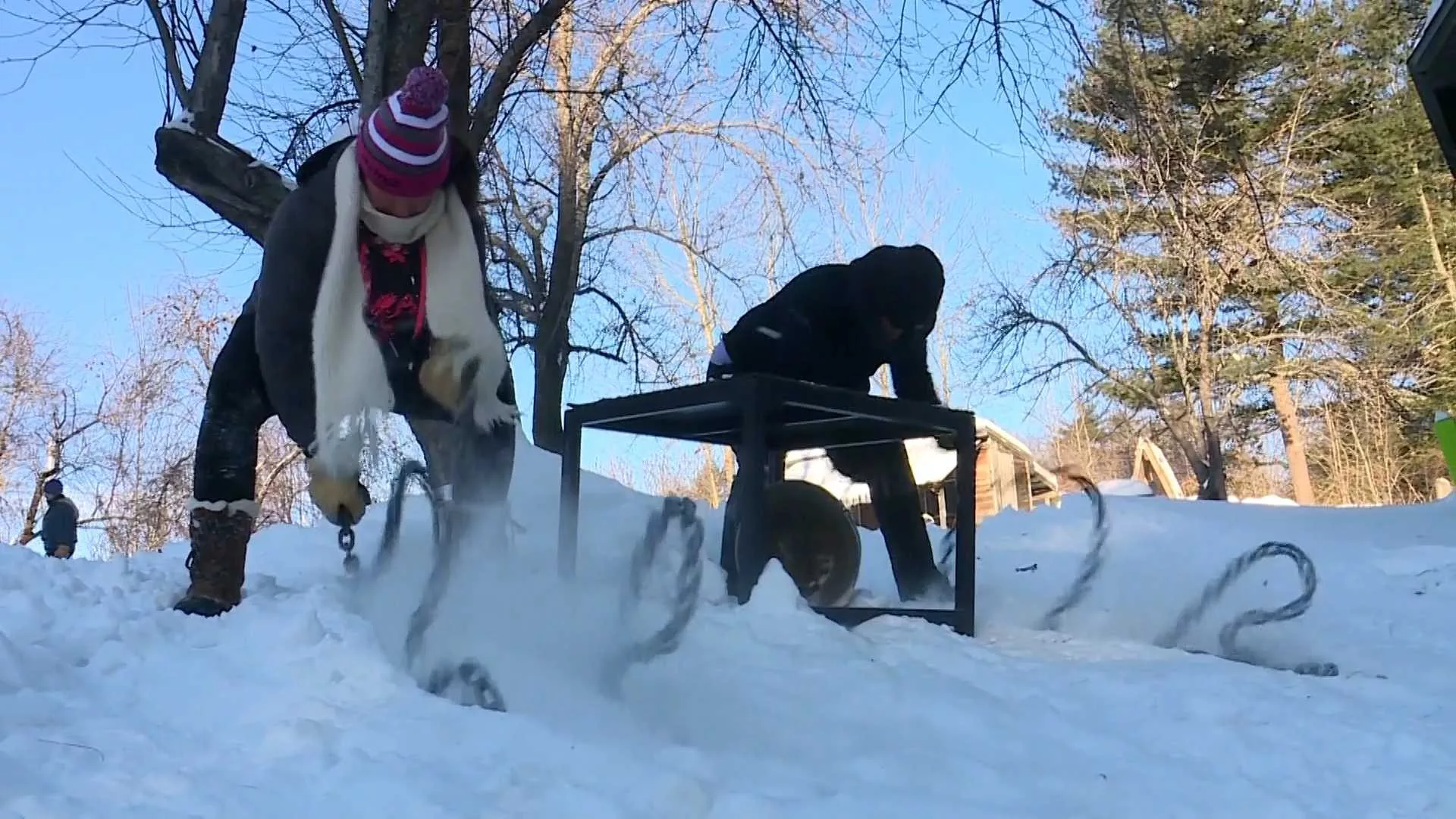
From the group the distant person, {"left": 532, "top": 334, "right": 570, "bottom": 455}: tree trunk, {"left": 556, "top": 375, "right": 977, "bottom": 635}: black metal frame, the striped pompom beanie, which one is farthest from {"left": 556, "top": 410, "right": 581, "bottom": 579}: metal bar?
the distant person

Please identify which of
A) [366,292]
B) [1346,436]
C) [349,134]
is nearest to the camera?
[366,292]

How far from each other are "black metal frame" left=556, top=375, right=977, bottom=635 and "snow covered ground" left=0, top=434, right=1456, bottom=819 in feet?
0.38

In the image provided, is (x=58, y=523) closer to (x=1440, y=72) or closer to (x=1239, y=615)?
(x=1239, y=615)

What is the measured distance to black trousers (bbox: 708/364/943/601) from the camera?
3.18m

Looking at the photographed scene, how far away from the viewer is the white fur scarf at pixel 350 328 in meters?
2.20

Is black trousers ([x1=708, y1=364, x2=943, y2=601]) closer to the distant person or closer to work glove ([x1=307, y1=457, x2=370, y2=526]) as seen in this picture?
work glove ([x1=307, y1=457, x2=370, y2=526])

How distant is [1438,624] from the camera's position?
3.01 meters

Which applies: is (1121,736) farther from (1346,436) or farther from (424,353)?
(1346,436)

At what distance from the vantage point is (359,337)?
2.23 meters

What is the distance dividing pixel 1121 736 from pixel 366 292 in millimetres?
1639

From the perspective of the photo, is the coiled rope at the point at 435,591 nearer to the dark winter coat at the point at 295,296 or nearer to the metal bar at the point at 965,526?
the dark winter coat at the point at 295,296

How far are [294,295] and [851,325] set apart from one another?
58.3 inches

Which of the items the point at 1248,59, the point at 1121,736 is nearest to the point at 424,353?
the point at 1121,736

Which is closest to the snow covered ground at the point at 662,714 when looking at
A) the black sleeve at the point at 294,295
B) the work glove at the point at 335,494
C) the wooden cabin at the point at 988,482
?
the work glove at the point at 335,494
